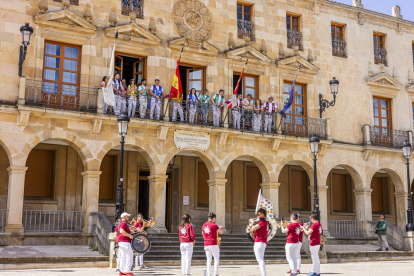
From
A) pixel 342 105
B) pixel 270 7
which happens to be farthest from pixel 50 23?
pixel 342 105

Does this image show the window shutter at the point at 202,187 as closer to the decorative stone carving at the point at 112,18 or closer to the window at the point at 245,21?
the window at the point at 245,21

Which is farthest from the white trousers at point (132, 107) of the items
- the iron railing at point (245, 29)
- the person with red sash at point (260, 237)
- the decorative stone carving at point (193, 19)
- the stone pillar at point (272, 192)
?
the person with red sash at point (260, 237)

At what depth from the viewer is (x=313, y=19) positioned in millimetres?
23109

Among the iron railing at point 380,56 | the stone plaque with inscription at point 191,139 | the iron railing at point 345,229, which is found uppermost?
the iron railing at point 380,56

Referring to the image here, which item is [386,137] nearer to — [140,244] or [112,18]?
[112,18]

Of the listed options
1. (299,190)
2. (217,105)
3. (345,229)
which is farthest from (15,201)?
(345,229)

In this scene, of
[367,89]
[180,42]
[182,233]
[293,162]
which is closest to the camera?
[182,233]

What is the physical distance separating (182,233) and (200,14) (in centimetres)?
1116

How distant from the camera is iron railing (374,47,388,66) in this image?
24547mm

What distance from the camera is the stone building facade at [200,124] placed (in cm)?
1709

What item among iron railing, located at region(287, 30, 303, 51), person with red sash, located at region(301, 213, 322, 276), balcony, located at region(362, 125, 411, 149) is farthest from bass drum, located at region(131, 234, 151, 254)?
balcony, located at region(362, 125, 411, 149)

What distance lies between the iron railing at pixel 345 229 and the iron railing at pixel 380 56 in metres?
7.47

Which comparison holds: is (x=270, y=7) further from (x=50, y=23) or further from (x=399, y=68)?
(x=50, y=23)

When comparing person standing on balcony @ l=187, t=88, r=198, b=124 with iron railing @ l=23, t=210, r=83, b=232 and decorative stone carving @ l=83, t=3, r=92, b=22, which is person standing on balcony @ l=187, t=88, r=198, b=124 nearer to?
decorative stone carving @ l=83, t=3, r=92, b=22
